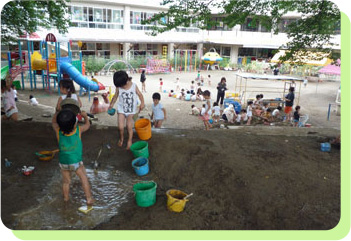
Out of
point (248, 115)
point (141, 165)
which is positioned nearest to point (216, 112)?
point (248, 115)

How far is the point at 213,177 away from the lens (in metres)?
4.65

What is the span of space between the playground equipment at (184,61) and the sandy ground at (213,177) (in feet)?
82.0

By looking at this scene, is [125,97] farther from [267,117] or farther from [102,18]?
[102,18]

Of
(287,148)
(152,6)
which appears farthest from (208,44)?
(287,148)

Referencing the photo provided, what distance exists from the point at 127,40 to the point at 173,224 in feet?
88.8

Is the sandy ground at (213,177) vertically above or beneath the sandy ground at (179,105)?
above

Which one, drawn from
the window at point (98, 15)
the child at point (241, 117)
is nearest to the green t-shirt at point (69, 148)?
the child at point (241, 117)

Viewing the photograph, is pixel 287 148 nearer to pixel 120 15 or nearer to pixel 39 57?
pixel 39 57

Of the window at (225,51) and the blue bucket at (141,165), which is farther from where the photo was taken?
the window at (225,51)

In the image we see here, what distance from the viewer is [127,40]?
28.7 metres

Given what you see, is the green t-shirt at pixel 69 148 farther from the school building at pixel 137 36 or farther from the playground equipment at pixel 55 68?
the school building at pixel 137 36

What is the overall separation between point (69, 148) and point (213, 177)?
2250mm

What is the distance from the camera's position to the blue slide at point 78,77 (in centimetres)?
1606

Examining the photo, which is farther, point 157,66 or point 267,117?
point 157,66
